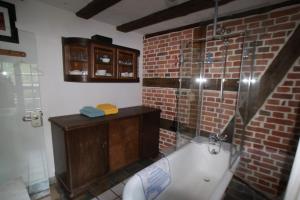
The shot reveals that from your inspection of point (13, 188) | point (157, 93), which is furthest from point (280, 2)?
point (13, 188)

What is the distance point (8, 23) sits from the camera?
154cm

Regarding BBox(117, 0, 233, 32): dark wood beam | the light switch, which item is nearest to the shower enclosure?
BBox(117, 0, 233, 32): dark wood beam

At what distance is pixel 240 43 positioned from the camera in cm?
189

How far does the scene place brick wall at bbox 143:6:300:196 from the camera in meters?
1.59

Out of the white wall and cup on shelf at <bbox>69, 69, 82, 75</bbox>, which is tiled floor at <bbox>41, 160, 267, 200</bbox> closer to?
the white wall

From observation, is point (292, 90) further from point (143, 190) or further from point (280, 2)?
point (143, 190)

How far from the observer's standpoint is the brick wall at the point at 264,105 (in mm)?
1595

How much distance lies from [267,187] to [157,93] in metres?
1.95

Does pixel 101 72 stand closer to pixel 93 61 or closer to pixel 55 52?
pixel 93 61

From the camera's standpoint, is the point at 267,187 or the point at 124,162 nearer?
the point at 267,187

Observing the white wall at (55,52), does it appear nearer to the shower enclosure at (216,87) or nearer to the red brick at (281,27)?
the shower enclosure at (216,87)

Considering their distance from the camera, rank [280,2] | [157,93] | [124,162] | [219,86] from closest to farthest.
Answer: [280,2] < [219,86] < [124,162] < [157,93]

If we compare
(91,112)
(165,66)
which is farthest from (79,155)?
(165,66)

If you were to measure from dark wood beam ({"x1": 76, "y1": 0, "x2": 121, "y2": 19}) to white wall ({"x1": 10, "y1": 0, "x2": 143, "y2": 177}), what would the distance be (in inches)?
6.0
